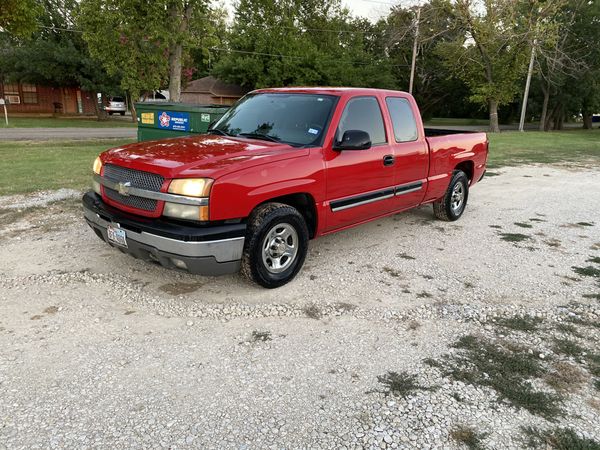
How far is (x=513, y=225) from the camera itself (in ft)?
Result: 23.1

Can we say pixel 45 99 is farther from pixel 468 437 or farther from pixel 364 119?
pixel 468 437

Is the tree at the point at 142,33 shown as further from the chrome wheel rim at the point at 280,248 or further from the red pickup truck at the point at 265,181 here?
the chrome wheel rim at the point at 280,248

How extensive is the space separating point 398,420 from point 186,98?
162 feet

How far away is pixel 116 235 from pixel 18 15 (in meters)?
16.8

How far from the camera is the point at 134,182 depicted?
13.5 ft

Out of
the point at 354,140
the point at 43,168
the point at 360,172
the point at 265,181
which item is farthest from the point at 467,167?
the point at 43,168

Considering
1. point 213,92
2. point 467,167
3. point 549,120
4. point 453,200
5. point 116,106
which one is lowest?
point 453,200

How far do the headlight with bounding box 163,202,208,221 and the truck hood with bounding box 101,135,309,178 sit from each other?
24 cm

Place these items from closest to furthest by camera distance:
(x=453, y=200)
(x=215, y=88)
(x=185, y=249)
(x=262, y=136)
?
(x=185, y=249) < (x=262, y=136) < (x=453, y=200) < (x=215, y=88)

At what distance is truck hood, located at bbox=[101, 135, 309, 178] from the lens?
391cm

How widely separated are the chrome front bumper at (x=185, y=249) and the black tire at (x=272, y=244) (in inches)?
4.7

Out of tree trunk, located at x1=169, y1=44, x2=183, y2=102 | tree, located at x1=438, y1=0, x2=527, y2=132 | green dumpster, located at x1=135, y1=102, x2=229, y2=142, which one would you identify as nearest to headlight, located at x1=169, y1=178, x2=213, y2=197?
green dumpster, located at x1=135, y1=102, x2=229, y2=142

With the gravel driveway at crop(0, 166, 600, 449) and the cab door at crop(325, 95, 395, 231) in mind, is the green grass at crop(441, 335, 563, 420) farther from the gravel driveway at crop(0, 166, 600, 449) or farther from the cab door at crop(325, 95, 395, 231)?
the cab door at crop(325, 95, 395, 231)

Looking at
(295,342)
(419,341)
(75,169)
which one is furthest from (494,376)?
(75,169)
